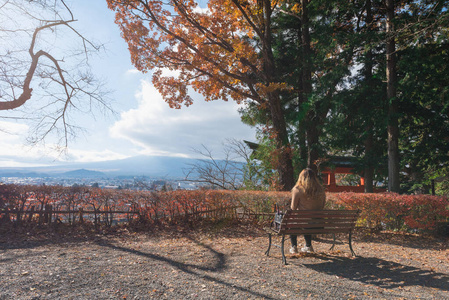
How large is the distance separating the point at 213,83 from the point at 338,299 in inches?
423

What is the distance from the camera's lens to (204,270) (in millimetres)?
4578

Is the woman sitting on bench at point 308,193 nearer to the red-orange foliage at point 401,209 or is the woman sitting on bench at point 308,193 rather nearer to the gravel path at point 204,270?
the gravel path at point 204,270

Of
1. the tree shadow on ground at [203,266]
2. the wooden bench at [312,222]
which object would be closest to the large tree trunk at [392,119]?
the wooden bench at [312,222]

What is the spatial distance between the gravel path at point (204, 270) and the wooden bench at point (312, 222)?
52 centimetres

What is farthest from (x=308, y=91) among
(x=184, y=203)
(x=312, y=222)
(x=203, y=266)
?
(x=203, y=266)

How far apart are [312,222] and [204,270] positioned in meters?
2.22

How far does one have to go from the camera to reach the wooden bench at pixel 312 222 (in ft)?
16.9

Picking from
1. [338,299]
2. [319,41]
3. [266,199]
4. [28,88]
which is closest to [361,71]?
[319,41]

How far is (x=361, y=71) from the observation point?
45.0ft

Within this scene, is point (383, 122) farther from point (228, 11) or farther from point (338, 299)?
point (338, 299)

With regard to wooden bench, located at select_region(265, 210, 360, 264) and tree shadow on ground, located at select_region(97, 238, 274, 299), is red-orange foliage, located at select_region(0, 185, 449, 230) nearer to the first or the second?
tree shadow on ground, located at select_region(97, 238, 274, 299)

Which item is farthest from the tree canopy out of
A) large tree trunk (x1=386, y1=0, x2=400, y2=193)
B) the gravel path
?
the gravel path

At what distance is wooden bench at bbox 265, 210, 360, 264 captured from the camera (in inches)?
203

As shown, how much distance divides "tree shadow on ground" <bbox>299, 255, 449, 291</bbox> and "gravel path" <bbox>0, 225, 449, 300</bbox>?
0.05 feet
